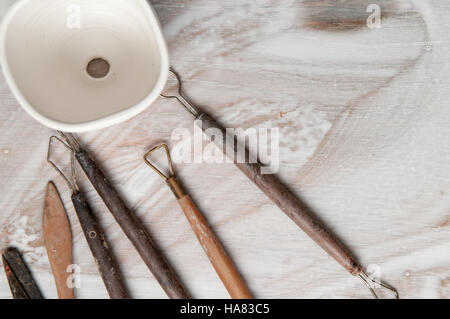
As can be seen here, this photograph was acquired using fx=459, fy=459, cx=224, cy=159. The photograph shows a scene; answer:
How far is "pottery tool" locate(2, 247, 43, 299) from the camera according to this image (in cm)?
56

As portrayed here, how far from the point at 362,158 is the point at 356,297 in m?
0.17

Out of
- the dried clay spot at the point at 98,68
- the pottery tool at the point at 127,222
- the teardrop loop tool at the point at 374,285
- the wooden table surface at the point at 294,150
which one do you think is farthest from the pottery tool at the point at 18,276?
the teardrop loop tool at the point at 374,285

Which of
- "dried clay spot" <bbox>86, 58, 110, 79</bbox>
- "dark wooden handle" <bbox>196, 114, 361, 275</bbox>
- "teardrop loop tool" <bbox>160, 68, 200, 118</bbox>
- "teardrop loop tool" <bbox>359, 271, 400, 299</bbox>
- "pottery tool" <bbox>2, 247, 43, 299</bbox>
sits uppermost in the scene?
"dried clay spot" <bbox>86, 58, 110, 79</bbox>

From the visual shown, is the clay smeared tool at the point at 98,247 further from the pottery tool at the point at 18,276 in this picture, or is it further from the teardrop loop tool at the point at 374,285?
the teardrop loop tool at the point at 374,285

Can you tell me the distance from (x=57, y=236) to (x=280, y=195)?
27cm

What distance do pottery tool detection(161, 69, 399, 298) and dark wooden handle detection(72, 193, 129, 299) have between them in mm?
165

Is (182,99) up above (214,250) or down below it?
above

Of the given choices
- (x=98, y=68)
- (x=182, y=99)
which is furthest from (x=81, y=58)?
(x=182, y=99)

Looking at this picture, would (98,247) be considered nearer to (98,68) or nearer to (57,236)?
(57,236)

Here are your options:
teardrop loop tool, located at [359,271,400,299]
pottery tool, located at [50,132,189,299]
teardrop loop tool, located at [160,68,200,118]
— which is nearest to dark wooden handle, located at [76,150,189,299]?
pottery tool, located at [50,132,189,299]

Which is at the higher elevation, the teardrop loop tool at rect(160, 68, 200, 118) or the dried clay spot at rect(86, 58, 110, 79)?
the dried clay spot at rect(86, 58, 110, 79)

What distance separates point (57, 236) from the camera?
56 cm

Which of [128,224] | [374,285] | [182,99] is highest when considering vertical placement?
[182,99]

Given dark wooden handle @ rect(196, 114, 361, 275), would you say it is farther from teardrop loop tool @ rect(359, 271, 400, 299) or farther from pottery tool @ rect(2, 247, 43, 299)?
pottery tool @ rect(2, 247, 43, 299)
